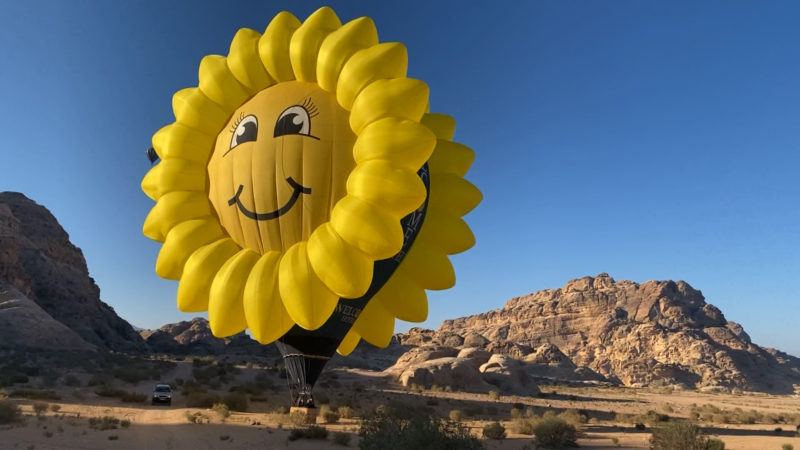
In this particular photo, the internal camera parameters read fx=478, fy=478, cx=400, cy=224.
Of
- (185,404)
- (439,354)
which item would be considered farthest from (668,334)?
(185,404)

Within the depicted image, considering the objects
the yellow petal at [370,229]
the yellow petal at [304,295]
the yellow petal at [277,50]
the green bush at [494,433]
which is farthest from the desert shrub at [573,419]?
the yellow petal at [277,50]

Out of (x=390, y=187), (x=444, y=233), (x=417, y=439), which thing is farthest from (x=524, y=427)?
(x=390, y=187)

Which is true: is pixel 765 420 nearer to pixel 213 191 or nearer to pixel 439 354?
pixel 439 354

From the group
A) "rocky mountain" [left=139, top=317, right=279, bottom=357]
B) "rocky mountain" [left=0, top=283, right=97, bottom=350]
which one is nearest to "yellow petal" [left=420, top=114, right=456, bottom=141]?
"rocky mountain" [left=0, top=283, right=97, bottom=350]

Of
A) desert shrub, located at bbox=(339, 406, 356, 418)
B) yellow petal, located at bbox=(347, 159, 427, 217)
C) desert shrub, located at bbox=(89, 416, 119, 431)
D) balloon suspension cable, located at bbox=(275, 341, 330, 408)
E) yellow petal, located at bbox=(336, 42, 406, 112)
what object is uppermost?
yellow petal, located at bbox=(336, 42, 406, 112)

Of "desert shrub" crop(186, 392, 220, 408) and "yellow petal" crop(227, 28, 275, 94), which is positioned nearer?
"yellow petal" crop(227, 28, 275, 94)

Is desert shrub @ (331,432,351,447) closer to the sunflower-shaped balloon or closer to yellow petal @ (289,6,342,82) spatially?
the sunflower-shaped balloon

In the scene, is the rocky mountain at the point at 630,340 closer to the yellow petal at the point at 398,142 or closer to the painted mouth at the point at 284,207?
the painted mouth at the point at 284,207
